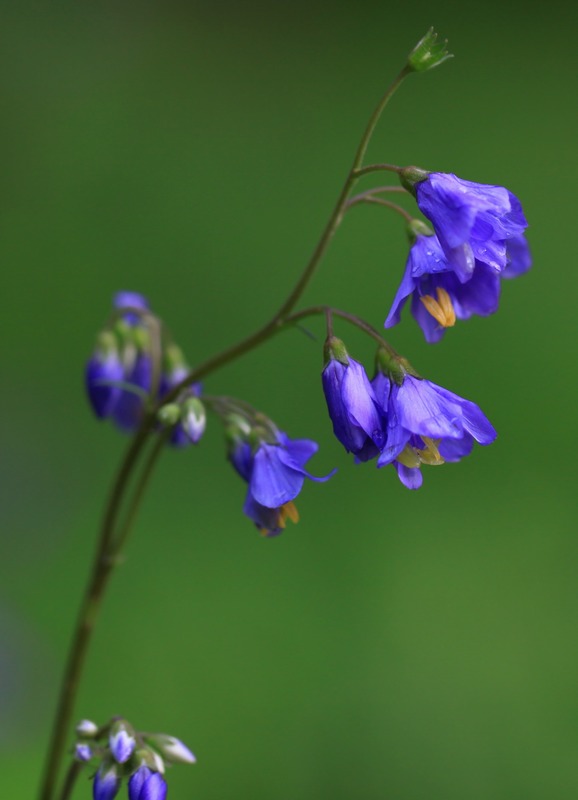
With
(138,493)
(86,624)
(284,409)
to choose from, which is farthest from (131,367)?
(284,409)

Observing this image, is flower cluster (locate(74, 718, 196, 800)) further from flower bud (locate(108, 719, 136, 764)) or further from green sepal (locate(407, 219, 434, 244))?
green sepal (locate(407, 219, 434, 244))

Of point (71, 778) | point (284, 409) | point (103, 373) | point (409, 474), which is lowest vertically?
point (284, 409)

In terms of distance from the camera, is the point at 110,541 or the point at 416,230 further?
the point at 110,541

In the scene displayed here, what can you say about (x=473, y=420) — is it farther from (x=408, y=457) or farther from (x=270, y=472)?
(x=270, y=472)

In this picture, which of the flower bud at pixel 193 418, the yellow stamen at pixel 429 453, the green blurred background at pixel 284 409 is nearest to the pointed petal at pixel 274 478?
the flower bud at pixel 193 418

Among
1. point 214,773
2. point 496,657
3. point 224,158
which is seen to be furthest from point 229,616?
point 224,158

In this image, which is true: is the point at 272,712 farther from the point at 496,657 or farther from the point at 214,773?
the point at 496,657

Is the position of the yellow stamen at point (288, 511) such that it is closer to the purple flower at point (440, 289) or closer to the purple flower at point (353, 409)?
the purple flower at point (353, 409)
